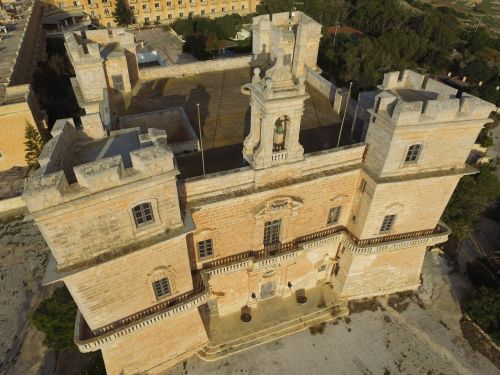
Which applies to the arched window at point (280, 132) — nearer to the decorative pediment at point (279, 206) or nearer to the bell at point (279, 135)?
the bell at point (279, 135)

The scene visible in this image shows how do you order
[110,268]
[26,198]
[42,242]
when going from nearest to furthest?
[26,198], [110,268], [42,242]

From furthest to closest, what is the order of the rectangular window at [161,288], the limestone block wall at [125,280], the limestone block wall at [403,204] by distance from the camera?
the limestone block wall at [403,204], the rectangular window at [161,288], the limestone block wall at [125,280]

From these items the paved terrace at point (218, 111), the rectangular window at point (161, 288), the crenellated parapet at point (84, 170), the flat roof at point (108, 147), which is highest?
the crenellated parapet at point (84, 170)

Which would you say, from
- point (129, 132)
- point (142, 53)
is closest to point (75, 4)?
point (142, 53)

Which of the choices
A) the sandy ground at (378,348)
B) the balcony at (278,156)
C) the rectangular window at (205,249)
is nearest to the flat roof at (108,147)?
the rectangular window at (205,249)

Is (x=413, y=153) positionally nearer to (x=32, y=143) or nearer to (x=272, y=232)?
(x=272, y=232)

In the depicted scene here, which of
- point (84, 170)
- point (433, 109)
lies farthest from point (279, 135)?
point (84, 170)

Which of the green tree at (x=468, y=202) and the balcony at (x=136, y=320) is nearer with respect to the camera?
the balcony at (x=136, y=320)

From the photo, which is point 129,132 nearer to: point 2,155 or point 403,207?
point 403,207
